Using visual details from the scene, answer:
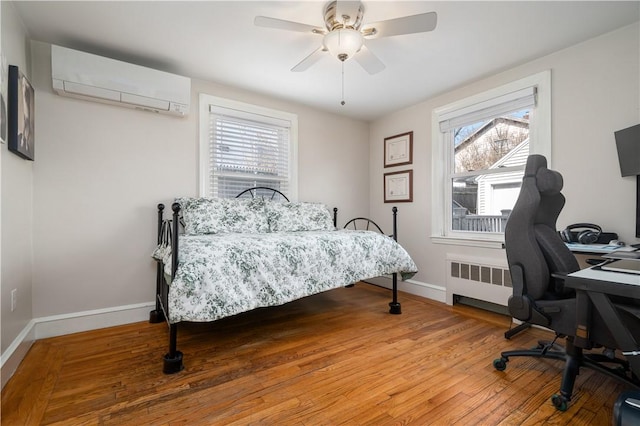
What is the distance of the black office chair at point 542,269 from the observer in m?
1.50

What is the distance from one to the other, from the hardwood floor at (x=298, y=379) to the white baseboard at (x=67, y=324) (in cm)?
7

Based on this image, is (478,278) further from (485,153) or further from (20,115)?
(20,115)

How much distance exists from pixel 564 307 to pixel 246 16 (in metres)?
2.56

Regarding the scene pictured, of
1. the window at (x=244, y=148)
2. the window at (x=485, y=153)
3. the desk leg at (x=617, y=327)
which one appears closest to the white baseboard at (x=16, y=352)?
the window at (x=244, y=148)

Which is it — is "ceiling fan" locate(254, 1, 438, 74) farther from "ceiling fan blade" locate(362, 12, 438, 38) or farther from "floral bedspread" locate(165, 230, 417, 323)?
"floral bedspread" locate(165, 230, 417, 323)

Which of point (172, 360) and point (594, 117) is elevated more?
point (594, 117)

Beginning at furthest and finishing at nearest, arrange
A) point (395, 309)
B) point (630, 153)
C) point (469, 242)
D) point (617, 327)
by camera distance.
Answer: point (469, 242) → point (395, 309) → point (630, 153) → point (617, 327)

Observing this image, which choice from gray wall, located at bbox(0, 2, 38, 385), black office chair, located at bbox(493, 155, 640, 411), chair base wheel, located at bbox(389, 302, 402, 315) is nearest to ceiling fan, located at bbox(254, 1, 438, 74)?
black office chair, located at bbox(493, 155, 640, 411)

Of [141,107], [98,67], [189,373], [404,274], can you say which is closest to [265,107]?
[141,107]

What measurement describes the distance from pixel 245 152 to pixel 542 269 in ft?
9.11

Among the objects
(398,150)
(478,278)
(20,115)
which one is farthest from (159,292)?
(398,150)

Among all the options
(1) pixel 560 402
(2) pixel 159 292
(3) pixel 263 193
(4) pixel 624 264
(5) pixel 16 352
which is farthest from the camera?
(3) pixel 263 193

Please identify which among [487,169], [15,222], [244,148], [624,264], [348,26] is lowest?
[624,264]

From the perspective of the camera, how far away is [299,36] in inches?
84.6
